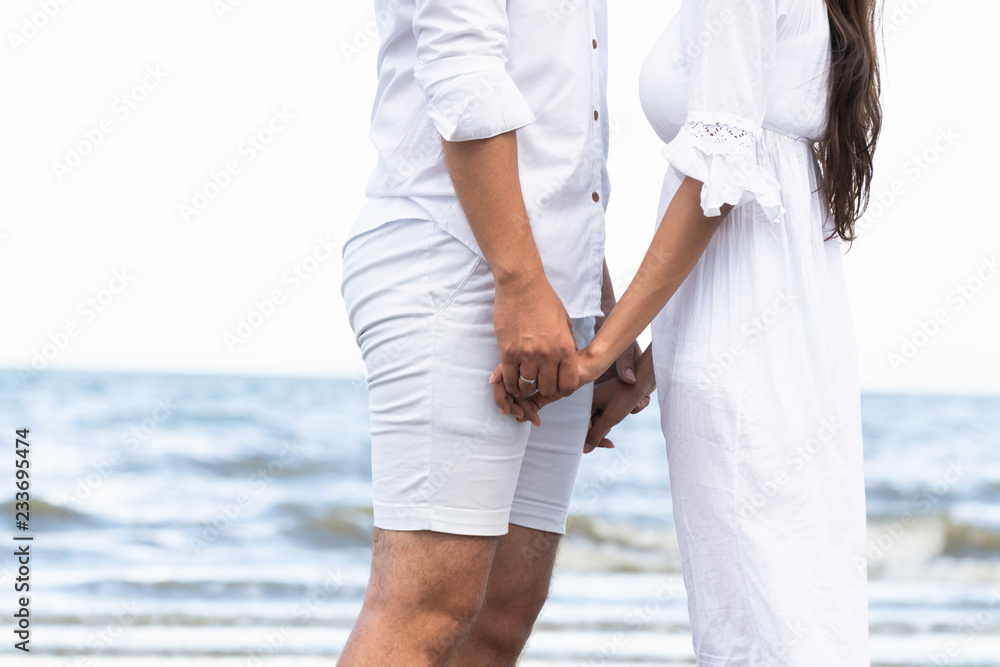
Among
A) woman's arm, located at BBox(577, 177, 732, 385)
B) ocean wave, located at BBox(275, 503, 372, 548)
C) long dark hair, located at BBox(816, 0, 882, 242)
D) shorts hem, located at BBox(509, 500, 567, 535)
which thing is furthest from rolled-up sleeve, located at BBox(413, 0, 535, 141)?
ocean wave, located at BBox(275, 503, 372, 548)

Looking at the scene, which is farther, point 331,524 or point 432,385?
point 331,524

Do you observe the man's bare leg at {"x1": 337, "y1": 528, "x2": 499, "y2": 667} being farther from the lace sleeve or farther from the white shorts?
the lace sleeve

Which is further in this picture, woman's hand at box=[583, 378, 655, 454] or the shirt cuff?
woman's hand at box=[583, 378, 655, 454]

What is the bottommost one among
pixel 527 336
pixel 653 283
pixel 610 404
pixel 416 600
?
pixel 416 600

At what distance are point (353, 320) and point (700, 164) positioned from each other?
0.60 m

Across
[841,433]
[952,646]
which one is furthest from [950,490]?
[841,433]

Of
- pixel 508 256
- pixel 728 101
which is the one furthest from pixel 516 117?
pixel 728 101

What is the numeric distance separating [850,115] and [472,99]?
1.99ft

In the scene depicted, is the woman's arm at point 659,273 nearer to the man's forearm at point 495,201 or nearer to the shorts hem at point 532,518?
the man's forearm at point 495,201

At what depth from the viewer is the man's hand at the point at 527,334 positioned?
140 cm

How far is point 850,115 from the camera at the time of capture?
4.90 ft

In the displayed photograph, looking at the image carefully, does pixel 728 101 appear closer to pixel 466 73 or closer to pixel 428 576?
pixel 466 73

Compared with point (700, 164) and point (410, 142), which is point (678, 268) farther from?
point (410, 142)

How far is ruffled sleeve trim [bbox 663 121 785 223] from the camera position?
136 cm
